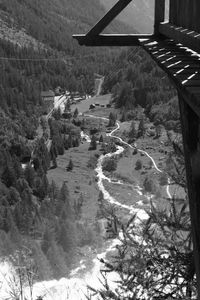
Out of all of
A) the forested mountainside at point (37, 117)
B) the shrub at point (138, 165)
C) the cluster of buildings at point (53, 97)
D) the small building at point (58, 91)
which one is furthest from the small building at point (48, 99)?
the shrub at point (138, 165)

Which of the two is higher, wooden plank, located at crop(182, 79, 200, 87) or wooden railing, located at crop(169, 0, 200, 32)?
wooden railing, located at crop(169, 0, 200, 32)

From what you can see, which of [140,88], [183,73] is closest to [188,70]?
[183,73]

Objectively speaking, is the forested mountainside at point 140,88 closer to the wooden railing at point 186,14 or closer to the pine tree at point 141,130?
the pine tree at point 141,130

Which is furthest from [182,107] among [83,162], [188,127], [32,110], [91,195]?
[32,110]

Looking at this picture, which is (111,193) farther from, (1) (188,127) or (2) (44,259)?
(1) (188,127)

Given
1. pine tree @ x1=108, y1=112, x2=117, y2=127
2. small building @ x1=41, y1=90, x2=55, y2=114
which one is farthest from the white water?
small building @ x1=41, y1=90, x2=55, y2=114

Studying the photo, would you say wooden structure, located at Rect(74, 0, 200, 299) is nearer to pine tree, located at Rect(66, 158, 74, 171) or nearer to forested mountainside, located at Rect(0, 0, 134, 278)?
forested mountainside, located at Rect(0, 0, 134, 278)
